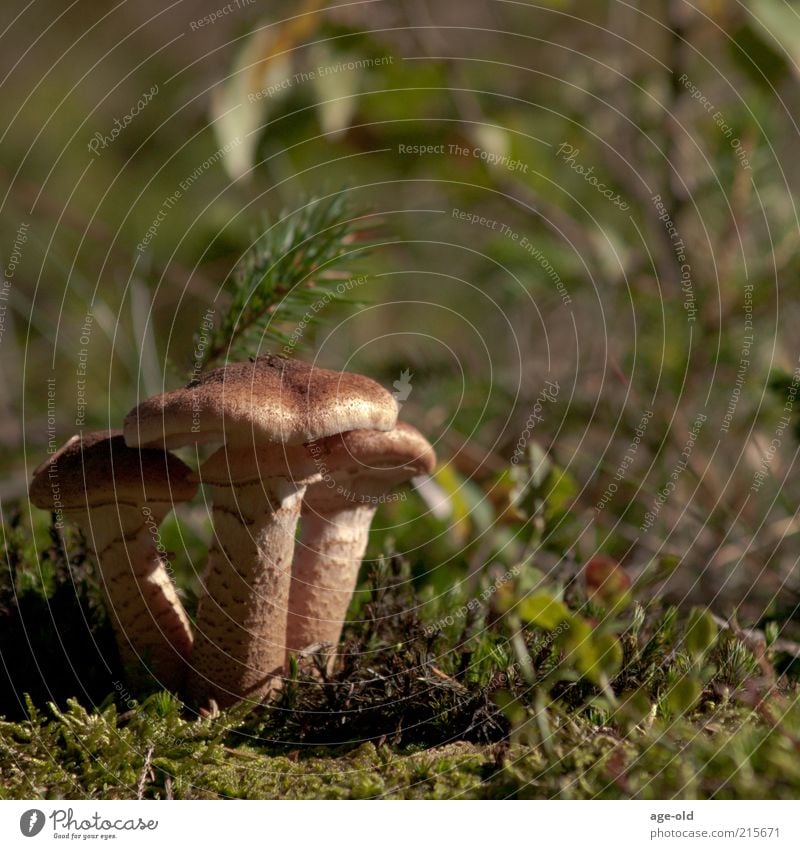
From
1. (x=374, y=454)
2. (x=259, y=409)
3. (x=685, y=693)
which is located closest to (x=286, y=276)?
(x=374, y=454)

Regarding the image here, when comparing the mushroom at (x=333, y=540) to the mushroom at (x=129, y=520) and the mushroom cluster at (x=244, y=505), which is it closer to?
the mushroom cluster at (x=244, y=505)

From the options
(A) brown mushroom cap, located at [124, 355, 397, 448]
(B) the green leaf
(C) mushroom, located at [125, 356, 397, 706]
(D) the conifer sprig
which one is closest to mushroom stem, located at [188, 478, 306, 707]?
(C) mushroom, located at [125, 356, 397, 706]

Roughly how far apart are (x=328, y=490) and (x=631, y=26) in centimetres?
299

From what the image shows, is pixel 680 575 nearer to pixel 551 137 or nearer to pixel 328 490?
pixel 328 490

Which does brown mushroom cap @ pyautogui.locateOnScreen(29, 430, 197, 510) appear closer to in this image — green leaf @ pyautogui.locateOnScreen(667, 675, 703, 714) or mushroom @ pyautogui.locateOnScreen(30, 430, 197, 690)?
mushroom @ pyautogui.locateOnScreen(30, 430, 197, 690)

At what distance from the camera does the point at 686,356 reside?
2830mm

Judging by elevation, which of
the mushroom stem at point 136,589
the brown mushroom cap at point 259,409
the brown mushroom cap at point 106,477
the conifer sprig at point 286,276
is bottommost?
the mushroom stem at point 136,589

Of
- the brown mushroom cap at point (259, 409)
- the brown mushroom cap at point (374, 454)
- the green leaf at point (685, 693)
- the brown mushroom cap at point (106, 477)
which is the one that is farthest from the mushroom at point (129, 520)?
the green leaf at point (685, 693)

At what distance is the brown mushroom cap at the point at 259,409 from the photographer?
133 cm

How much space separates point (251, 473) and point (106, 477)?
0.86 ft

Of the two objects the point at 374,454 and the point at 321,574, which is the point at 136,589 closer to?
the point at 321,574

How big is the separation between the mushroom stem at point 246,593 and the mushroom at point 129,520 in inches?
3.2

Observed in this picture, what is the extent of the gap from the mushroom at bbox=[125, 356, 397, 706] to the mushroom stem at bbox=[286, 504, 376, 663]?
0.25ft

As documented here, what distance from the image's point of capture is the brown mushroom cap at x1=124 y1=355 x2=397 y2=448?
1.33 m
